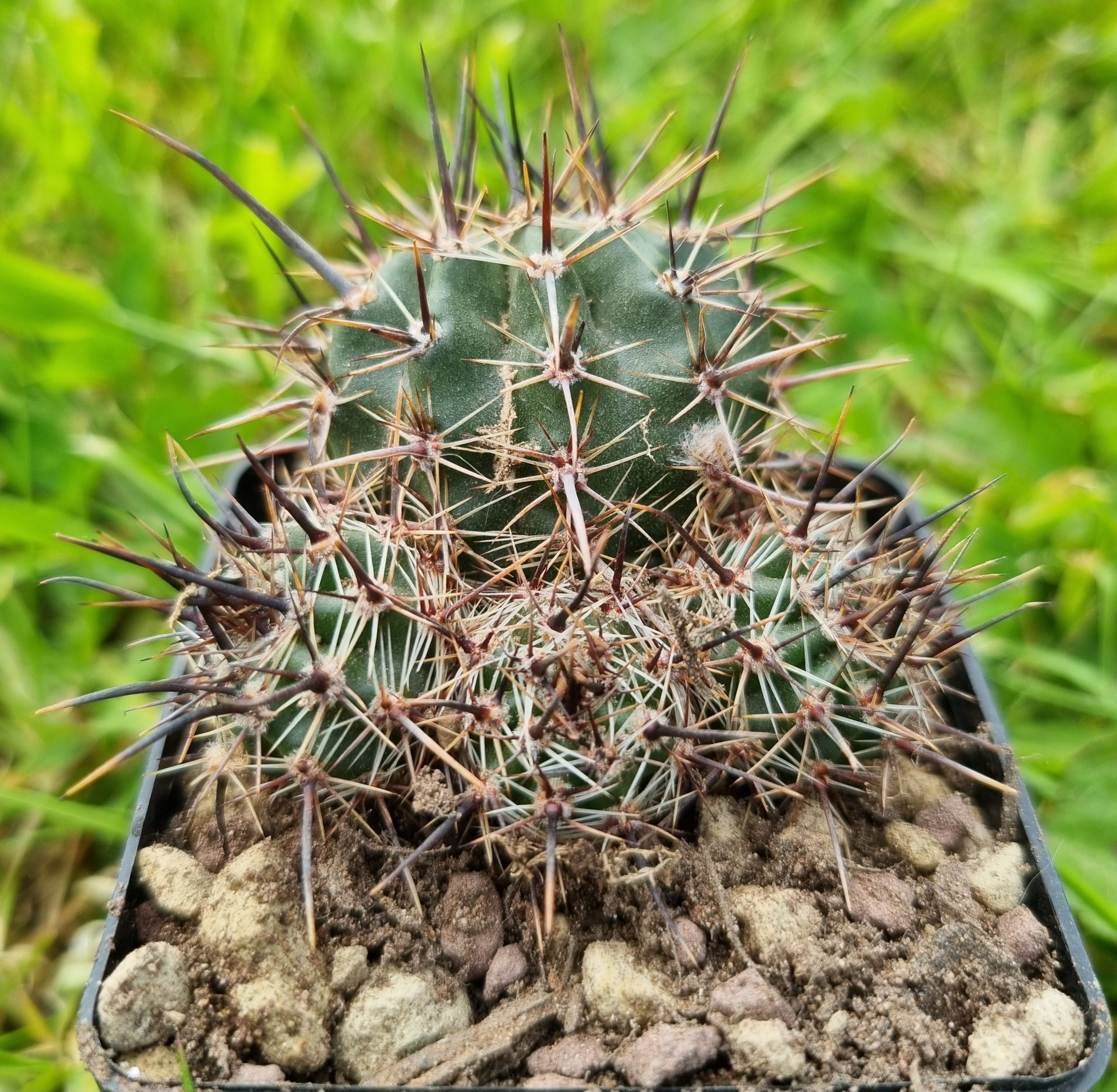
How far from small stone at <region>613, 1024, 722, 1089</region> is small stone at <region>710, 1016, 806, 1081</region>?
2 cm

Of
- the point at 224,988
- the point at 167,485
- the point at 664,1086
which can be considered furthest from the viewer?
the point at 167,485

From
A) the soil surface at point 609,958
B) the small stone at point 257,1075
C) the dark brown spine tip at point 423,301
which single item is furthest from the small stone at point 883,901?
the dark brown spine tip at point 423,301

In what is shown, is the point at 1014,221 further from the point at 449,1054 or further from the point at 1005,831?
the point at 449,1054

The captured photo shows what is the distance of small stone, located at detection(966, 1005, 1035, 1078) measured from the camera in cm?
92

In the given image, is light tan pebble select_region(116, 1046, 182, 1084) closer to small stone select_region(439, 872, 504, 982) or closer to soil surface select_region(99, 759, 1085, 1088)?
soil surface select_region(99, 759, 1085, 1088)

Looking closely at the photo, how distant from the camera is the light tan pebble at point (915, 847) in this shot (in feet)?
3.73

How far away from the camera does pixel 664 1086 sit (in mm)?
903

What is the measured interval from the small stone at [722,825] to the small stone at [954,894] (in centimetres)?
20

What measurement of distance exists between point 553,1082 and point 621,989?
0.11 metres

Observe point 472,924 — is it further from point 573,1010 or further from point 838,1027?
point 838,1027

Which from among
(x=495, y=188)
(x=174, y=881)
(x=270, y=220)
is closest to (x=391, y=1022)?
(x=174, y=881)

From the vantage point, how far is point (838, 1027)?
96 cm

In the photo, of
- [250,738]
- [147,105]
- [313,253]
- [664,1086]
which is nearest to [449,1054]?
[664,1086]

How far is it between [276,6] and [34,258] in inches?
31.4
